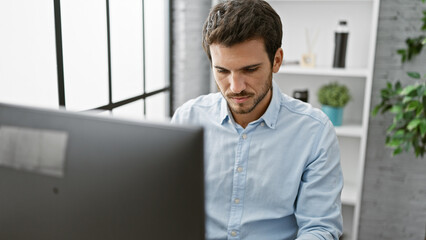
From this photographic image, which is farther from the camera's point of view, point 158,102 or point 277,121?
point 158,102

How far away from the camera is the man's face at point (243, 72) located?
113cm

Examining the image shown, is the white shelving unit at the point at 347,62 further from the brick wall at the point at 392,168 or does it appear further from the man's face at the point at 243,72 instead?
the man's face at the point at 243,72

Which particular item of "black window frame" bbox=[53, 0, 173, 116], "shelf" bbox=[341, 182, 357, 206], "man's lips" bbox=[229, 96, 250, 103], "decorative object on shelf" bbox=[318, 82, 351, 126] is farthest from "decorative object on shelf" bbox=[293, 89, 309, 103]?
"man's lips" bbox=[229, 96, 250, 103]

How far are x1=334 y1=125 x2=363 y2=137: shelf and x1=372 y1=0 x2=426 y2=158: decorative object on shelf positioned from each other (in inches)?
5.5

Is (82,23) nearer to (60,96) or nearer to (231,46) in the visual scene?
(60,96)

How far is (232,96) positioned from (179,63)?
141cm

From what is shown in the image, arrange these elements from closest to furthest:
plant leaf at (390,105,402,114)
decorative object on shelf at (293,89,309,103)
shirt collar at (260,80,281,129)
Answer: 1. shirt collar at (260,80,281,129)
2. plant leaf at (390,105,402,114)
3. decorative object on shelf at (293,89,309,103)

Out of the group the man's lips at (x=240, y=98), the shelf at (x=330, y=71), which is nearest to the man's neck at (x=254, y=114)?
the man's lips at (x=240, y=98)

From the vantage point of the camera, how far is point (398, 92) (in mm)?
2203

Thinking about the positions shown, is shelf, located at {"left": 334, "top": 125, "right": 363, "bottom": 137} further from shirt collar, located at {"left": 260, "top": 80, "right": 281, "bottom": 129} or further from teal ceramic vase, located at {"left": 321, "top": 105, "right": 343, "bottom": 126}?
shirt collar, located at {"left": 260, "top": 80, "right": 281, "bottom": 129}

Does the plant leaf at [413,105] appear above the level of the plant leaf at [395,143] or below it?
above

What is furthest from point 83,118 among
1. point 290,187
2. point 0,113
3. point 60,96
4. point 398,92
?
point 398,92

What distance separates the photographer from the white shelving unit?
236 centimetres

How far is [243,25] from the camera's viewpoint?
44.1 inches
